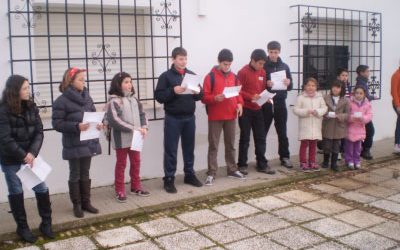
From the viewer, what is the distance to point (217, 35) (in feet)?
21.1

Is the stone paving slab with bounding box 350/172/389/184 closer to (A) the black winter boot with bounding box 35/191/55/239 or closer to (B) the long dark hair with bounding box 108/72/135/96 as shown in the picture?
(B) the long dark hair with bounding box 108/72/135/96

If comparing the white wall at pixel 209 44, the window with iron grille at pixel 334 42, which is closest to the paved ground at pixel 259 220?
the white wall at pixel 209 44

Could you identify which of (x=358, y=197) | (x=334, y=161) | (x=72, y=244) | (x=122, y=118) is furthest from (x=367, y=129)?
(x=72, y=244)

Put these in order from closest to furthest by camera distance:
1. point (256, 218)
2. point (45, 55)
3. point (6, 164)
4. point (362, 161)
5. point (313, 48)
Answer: point (6, 164) < point (256, 218) < point (45, 55) < point (362, 161) < point (313, 48)

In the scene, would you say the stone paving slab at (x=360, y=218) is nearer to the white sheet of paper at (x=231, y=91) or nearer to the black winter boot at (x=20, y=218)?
the white sheet of paper at (x=231, y=91)

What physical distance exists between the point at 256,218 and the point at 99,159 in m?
2.17

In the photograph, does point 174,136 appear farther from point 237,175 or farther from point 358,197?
point 358,197

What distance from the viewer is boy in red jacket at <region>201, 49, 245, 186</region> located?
564 centimetres

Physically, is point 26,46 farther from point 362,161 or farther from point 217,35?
point 362,161

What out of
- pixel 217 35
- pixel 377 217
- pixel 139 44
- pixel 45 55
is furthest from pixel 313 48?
pixel 45 55

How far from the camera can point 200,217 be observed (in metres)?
4.71

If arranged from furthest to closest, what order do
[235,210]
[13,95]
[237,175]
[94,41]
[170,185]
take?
[237,175] → [94,41] → [170,185] → [235,210] → [13,95]

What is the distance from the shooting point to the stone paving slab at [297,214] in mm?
4648

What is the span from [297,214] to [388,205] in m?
1.15
